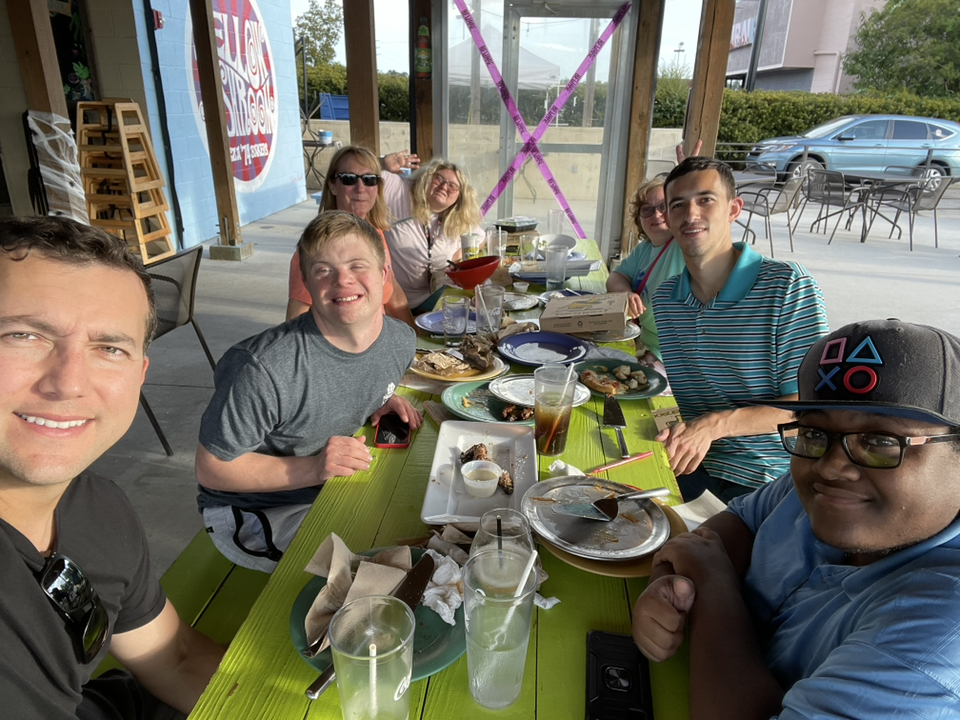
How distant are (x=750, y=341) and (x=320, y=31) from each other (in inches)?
761

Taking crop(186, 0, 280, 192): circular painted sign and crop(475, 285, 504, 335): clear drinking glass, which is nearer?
crop(475, 285, 504, 335): clear drinking glass

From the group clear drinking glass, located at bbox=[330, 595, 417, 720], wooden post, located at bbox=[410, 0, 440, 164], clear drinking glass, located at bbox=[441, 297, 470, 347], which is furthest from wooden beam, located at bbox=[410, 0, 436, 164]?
clear drinking glass, located at bbox=[330, 595, 417, 720]

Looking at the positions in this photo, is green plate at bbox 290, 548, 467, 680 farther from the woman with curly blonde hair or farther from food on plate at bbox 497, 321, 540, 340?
the woman with curly blonde hair

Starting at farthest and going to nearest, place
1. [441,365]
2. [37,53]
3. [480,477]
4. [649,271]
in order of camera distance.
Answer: [37,53] < [649,271] < [441,365] < [480,477]

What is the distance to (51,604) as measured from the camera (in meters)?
1.05

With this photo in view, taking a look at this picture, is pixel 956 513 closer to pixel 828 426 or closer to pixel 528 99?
pixel 828 426

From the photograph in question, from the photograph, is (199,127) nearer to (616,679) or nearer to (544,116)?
(544,116)

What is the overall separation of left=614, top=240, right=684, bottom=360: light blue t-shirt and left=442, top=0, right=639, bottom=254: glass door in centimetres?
326

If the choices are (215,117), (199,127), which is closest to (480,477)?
(215,117)

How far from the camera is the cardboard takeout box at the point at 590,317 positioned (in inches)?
104

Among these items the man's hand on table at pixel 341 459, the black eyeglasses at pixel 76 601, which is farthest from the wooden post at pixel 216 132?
the black eyeglasses at pixel 76 601

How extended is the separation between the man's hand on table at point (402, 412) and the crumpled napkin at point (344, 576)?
2.30ft

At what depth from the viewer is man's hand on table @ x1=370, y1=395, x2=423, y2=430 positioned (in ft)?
6.29

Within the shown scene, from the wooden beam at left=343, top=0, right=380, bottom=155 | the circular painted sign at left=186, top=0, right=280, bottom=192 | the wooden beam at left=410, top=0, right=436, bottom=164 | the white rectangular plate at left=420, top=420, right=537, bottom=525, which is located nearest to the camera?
the white rectangular plate at left=420, top=420, right=537, bottom=525
